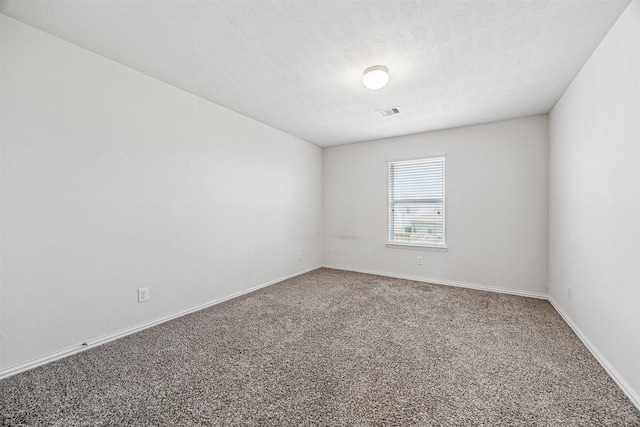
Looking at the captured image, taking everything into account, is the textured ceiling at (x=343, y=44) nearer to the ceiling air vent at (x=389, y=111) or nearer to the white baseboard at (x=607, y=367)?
the ceiling air vent at (x=389, y=111)

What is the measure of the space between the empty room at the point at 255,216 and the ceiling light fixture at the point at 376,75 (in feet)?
0.06

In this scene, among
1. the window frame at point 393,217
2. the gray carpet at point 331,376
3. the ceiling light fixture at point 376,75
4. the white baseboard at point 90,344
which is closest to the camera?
the gray carpet at point 331,376

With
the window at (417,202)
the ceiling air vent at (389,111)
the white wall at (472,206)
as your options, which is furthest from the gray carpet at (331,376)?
the ceiling air vent at (389,111)

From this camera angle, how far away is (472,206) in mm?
3898

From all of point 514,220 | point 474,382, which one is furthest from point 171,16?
point 514,220

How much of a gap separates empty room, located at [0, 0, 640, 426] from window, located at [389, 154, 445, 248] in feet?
2.33

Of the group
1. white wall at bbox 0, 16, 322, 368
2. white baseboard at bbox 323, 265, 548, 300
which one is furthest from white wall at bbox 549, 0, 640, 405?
white wall at bbox 0, 16, 322, 368

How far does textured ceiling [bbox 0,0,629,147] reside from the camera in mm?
1686

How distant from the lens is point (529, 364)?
1.94m

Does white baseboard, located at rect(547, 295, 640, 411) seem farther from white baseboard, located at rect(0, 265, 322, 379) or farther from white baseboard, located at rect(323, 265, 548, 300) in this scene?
white baseboard, located at rect(0, 265, 322, 379)

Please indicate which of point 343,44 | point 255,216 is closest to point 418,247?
point 255,216

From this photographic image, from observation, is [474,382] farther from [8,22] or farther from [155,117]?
[8,22]

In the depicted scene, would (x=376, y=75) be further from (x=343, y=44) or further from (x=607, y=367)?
(x=607, y=367)

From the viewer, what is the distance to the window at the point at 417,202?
4180 mm
